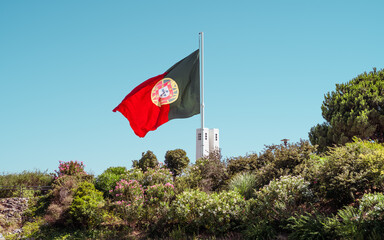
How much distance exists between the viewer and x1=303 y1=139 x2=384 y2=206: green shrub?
8.79 m

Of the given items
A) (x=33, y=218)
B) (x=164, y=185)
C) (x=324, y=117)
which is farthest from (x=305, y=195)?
(x=324, y=117)

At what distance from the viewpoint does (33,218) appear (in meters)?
15.4

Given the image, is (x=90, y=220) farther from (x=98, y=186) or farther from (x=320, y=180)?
(x=320, y=180)

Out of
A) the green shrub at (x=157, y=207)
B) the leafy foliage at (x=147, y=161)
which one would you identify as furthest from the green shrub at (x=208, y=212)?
the leafy foliage at (x=147, y=161)

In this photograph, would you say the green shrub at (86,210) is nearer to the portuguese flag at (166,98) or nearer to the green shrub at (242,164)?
the portuguese flag at (166,98)

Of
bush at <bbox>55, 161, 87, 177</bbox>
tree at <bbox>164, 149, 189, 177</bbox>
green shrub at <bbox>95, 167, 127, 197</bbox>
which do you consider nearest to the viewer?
green shrub at <bbox>95, 167, 127, 197</bbox>

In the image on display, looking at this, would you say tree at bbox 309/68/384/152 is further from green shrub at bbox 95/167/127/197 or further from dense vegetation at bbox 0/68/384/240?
green shrub at bbox 95/167/127/197

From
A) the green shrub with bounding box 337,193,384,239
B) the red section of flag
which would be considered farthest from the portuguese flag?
the green shrub with bounding box 337,193,384,239

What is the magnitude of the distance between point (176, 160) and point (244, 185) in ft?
43.5

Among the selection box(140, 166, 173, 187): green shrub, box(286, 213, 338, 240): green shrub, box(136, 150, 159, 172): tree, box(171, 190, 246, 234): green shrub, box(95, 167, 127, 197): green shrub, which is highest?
box(136, 150, 159, 172): tree

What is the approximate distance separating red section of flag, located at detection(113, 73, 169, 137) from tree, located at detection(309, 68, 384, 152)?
12.3m

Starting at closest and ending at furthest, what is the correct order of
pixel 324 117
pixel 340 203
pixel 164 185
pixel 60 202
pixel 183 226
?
A: pixel 340 203, pixel 183 226, pixel 164 185, pixel 60 202, pixel 324 117

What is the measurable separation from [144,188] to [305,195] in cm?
651

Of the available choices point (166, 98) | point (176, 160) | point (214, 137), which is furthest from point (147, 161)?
point (166, 98)
